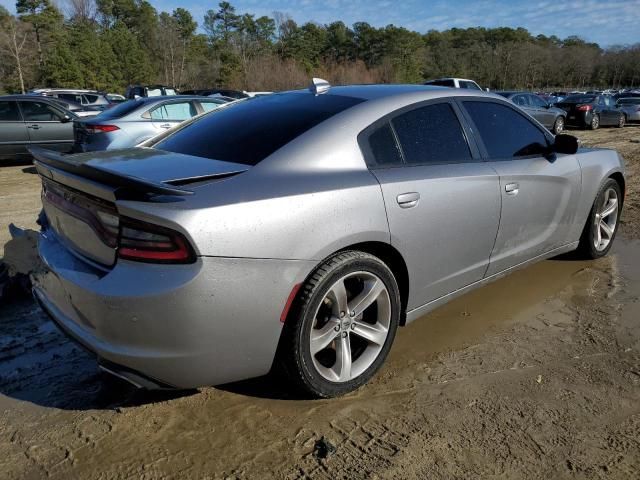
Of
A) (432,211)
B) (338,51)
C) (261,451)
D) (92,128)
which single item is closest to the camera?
(261,451)

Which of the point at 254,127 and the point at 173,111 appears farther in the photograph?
the point at 173,111

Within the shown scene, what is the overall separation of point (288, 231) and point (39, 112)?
10.2m

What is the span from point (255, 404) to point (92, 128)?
7120 mm

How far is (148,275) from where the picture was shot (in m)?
2.05

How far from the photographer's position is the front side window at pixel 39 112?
1036 centimetres

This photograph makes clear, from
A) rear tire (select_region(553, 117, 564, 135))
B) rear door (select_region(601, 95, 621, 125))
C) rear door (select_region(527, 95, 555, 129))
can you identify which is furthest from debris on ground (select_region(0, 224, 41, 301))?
rear door (select_region(601, 95, 621, 125))

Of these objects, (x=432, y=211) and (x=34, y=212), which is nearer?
(x=432, y=211)

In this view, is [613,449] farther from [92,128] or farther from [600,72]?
[600,72]

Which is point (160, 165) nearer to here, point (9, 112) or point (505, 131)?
point (505, 131)

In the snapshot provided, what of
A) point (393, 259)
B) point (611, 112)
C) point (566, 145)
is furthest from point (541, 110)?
point (393, 259)

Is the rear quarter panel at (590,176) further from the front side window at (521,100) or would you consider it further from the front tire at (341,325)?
the front side window at (521,100)

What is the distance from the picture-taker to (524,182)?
3.48 metres

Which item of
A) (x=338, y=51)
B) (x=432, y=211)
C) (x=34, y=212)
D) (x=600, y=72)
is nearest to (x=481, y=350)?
(x=432, y=211)

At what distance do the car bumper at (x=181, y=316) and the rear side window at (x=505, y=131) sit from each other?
177 cm
